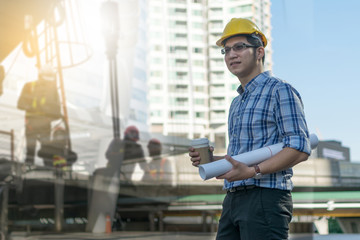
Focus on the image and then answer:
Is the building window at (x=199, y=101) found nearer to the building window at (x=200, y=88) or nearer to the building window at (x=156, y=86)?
the building window at (x=200, y=88)

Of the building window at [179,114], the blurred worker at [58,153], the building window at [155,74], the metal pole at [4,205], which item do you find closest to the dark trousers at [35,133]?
the blurred worker at [58,153]

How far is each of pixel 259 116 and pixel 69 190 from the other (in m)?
8.95

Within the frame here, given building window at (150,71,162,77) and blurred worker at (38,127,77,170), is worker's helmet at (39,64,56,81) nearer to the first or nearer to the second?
blurred worker at (38,127,77,170)

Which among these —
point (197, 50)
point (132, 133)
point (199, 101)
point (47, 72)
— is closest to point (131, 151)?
point (132, 133)

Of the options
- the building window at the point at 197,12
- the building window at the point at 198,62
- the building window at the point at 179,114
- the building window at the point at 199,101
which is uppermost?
the building window at the point at 197,12

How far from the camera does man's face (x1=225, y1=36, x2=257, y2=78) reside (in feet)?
4.16

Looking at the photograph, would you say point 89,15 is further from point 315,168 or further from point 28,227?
point 315,168

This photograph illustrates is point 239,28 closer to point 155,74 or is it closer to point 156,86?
point 155,74

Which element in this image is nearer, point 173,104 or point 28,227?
point 28,227

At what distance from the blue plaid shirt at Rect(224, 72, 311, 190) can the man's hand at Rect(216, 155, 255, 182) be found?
8 cm

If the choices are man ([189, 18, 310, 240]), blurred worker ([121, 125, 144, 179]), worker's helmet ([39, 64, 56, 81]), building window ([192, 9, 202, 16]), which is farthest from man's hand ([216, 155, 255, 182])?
building window ([192, 9, 202, 16])

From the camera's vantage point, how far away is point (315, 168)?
1066cm

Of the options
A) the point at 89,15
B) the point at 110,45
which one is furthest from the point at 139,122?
the point at 89,15

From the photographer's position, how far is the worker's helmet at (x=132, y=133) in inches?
398
